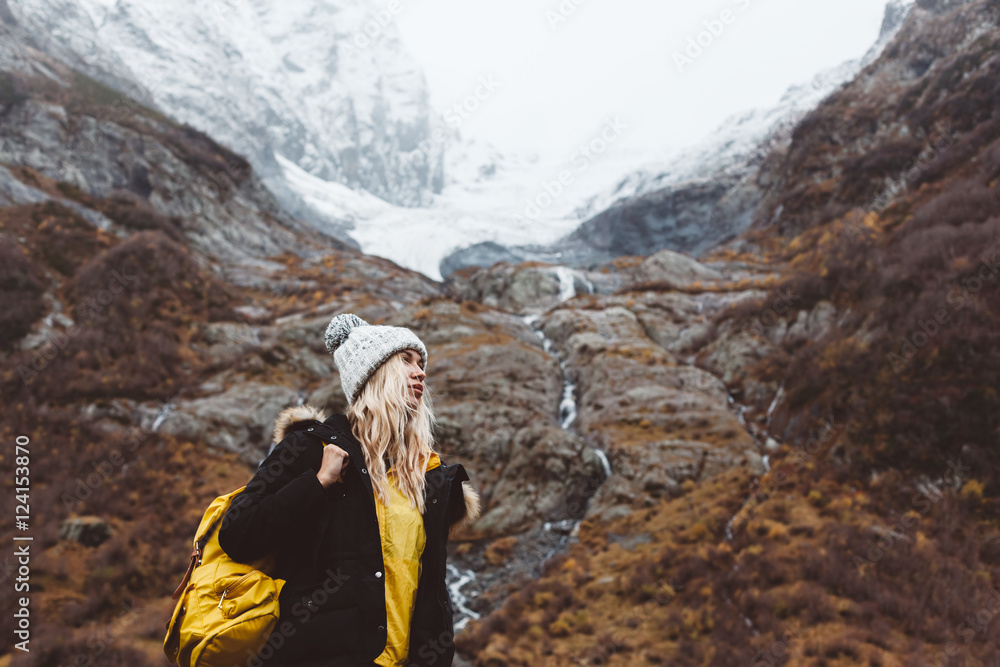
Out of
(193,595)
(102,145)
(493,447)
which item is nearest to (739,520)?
(493,447)

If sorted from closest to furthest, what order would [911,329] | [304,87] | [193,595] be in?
[193,595] → [911,329] → [304,87]

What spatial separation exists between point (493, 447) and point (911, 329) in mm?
12738

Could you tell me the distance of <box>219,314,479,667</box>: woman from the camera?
204 centimetres

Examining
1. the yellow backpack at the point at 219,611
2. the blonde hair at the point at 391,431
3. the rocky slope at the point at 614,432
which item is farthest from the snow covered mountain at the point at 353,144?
the yellow backpack at the point at 219,611

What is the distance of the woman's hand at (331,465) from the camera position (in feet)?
7.52

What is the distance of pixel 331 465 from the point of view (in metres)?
2.32

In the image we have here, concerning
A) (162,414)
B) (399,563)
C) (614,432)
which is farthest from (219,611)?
(162,414)

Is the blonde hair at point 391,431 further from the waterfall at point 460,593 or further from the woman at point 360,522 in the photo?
the waterfall at point 460,593

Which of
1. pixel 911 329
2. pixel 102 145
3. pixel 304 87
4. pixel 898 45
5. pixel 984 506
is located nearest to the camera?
pixel 984 506

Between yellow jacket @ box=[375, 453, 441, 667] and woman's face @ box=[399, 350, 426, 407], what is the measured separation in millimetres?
422

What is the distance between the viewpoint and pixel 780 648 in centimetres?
764

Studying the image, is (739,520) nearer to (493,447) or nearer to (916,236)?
(493,447)

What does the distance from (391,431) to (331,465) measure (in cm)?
36

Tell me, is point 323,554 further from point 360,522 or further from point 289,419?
point 289,419
